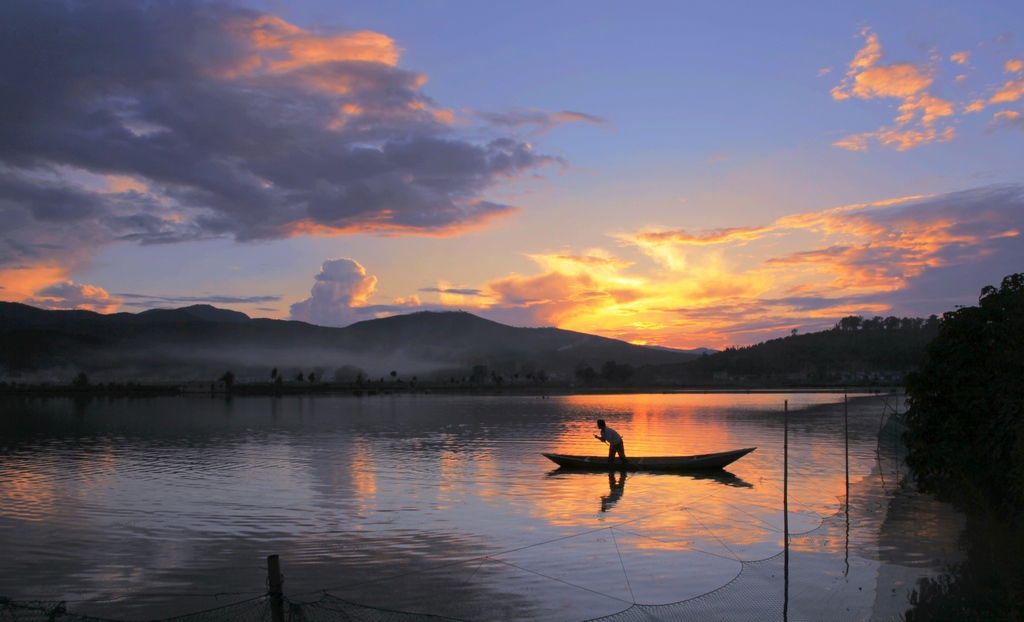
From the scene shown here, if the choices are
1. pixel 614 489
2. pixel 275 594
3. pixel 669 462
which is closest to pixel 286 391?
pixel 669 462

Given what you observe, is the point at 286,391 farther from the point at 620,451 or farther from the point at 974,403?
the point at 974,403

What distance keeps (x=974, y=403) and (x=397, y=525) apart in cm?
1191

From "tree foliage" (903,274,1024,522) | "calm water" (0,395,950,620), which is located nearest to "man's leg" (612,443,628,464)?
"calm water" (0,395,950,620)

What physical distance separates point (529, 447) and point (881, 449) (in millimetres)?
15314

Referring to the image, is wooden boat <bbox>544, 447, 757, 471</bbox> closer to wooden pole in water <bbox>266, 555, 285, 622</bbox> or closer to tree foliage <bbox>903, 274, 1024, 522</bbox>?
tree foliage <bbox>903, 274, 1024, 522</bbox>

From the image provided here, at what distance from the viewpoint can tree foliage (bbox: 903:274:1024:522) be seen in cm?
1295

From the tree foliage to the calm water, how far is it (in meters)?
2.09

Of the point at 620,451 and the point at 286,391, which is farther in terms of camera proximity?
the point at 286,391

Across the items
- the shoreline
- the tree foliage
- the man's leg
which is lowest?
the shoreline

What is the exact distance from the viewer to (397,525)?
1705cm

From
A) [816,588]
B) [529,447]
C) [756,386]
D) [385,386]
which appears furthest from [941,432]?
[756,386]

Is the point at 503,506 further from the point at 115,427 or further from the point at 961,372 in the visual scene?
the point at 115,427

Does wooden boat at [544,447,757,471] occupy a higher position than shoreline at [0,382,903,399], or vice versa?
wooden boat at [544,447,757,471]

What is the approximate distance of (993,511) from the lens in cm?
1391
